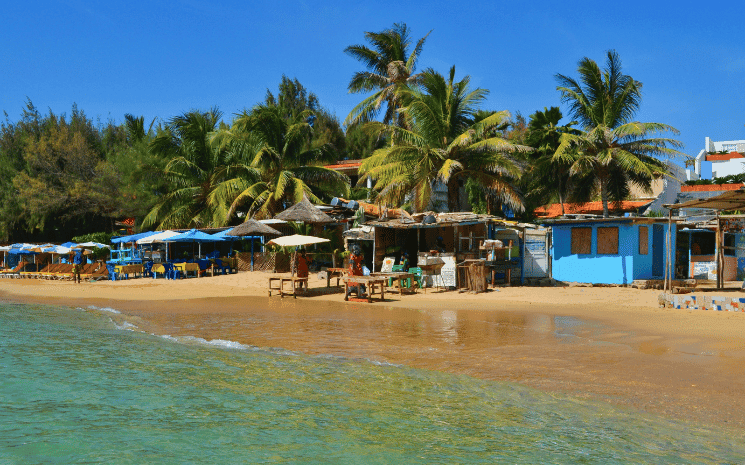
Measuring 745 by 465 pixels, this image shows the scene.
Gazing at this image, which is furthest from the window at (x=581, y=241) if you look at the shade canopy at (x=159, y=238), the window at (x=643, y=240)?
the shade canopy at (x=159, y=238)

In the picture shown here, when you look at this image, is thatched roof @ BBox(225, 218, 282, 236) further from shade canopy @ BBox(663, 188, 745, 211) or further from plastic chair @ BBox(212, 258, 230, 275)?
shade canopy @ BBox(663, 188, 745, 211)

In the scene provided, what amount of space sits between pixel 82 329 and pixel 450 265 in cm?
1052

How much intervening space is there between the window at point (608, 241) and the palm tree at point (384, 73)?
13.9 metres

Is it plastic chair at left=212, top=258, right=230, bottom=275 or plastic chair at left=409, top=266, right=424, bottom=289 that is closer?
plastic chair at left=409, top=266, right=424, bottom=289

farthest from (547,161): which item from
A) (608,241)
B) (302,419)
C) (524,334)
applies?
(302,419)

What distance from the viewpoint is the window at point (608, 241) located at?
61.8ft

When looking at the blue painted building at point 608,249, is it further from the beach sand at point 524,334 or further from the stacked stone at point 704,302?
the stacked stone at point 704,302

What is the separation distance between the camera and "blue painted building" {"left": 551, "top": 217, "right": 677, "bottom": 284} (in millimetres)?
18594

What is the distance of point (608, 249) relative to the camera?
18969 millimetres

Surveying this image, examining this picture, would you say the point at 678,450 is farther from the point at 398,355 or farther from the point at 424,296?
the point at 424,296

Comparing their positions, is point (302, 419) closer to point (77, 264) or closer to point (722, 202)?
point (722, 202)

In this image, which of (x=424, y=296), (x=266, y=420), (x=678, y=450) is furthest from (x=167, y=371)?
(x=424, y=296)

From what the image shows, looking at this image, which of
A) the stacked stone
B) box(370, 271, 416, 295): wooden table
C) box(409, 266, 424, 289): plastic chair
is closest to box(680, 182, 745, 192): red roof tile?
box(409, 266, 424, 289): plastic chair

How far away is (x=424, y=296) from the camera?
55.5ft
